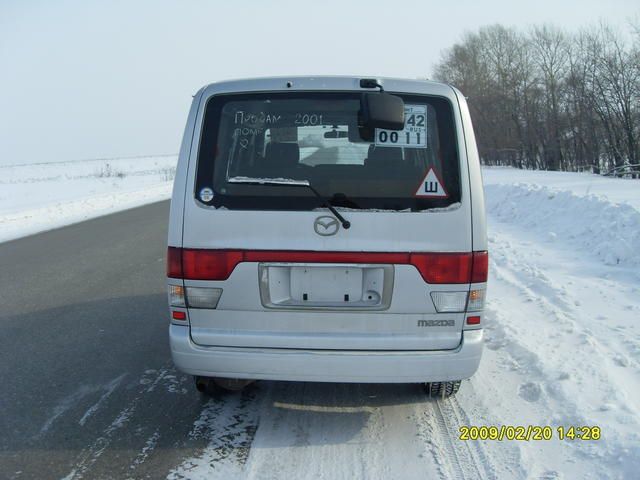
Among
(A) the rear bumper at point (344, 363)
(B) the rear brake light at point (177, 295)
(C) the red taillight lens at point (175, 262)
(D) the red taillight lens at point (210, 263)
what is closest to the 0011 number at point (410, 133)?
(D) the red taillight lens at point (210, 263)

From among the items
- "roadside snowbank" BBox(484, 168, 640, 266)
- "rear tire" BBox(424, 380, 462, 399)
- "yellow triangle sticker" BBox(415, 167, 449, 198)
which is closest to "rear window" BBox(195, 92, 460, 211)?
"yellow triangle sticker" BBox(415, 167, 449, 198)

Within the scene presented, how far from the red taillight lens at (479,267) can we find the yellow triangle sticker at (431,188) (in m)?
0.38

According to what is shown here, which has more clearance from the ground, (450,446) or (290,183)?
(290,183)

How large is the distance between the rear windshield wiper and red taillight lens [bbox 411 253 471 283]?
432 mm

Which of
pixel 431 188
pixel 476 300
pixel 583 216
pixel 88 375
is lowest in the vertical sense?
pixel 583 216

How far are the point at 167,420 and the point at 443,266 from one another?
1.95 m

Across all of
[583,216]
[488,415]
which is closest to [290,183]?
[488,415]

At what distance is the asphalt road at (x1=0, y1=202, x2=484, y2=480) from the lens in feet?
9.76

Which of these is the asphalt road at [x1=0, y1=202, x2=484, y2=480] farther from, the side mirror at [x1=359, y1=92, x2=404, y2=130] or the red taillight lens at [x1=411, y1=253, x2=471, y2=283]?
the side mirror at [x1=359, y1=92, x2=404, y2=130]

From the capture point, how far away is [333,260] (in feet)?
9.82

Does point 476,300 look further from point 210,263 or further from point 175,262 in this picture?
point 175,262

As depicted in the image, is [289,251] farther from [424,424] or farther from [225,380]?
[424,424]

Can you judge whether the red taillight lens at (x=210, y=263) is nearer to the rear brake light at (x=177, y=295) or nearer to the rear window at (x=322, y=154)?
the rear brake light at (x=177, y=295)
